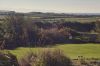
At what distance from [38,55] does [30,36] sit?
31.5 metres

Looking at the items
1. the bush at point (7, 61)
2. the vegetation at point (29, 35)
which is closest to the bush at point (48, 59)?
the bush at point (7, 61)

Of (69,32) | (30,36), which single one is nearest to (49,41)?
(30,36)

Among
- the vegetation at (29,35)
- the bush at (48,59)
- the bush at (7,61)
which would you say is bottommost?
the vegetation at (29,35)

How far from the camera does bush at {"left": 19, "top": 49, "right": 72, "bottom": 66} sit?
21.9 metres

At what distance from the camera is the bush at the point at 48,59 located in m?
21.9

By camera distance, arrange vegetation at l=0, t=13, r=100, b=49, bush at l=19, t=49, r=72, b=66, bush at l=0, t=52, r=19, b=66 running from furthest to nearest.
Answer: vegetation at l=0, t=13, r=100, b=49 < bush at l=0, t=52, r=19, b=66 < bush at l=19, t=49, r=72, b=66

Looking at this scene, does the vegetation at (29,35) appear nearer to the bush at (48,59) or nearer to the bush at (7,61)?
the bush at (7,61)

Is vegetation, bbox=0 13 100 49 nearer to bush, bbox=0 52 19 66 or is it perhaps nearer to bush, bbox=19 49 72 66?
bush, bbox=0 52 19 66

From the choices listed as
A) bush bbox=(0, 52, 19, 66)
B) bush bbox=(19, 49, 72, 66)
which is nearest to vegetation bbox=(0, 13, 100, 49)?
bush bbox=(0, 52, 19, 66)

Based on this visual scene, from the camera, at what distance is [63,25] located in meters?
68.4

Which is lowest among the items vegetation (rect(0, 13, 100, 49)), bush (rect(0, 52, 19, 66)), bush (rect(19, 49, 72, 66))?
vegetation (rect(0, 13, 100, 49))

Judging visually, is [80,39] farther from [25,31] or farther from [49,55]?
[49,55]

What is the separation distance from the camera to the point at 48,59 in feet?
72.2

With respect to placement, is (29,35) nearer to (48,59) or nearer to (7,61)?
(7,61)
